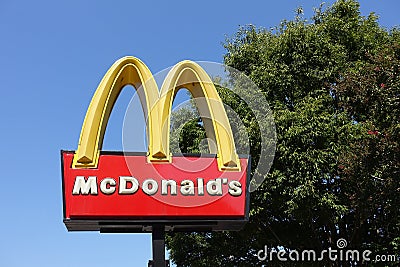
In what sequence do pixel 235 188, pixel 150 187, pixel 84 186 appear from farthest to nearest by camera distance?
pixel 235 188 → pixel 150 187 → pixel 84 186

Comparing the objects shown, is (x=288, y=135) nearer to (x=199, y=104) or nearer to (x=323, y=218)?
(x=323, y=218)

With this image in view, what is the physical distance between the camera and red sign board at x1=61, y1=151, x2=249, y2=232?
12.3m

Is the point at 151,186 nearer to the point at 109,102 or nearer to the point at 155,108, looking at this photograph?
the point at 155,108

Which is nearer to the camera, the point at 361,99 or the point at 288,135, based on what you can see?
A: the point at 361,99

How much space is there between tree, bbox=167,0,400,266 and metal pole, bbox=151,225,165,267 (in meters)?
6.45

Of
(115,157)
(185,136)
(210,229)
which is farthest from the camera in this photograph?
(185,136)

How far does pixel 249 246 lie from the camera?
22.5 meters

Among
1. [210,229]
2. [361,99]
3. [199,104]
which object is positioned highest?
[361,99]

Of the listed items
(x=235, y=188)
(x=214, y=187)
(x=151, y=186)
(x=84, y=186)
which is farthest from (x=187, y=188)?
(x=84, y=186)

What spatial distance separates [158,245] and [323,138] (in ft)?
25.8

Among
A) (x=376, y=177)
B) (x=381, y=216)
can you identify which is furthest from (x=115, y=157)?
(x=381, y=216)

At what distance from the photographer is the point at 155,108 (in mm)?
12844

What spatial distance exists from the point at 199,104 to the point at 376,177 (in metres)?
6.59

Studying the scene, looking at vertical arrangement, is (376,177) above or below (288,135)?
below
